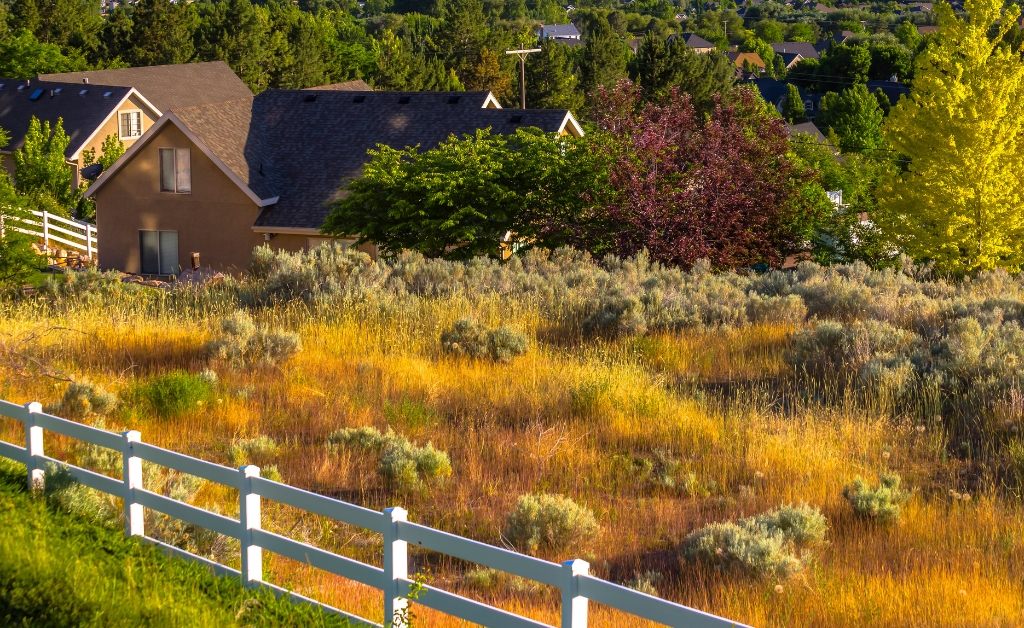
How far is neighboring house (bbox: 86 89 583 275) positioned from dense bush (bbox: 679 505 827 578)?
2782 cm

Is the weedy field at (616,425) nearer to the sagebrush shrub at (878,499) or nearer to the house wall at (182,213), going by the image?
the sagebrush shrub at (878,499)

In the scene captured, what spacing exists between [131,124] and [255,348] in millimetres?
46612

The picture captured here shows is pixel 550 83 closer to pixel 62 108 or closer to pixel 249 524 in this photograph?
pixel 62 108

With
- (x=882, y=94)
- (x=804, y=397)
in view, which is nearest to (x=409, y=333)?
(x=804, y=397)

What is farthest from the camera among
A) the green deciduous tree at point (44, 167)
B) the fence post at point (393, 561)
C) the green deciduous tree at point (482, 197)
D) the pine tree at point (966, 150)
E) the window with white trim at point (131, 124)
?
the window with white trim at point (131, 124)

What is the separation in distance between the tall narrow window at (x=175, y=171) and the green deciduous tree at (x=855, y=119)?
75800 mm

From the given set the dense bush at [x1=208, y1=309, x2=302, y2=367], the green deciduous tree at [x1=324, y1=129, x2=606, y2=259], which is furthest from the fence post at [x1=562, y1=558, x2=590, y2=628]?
the green deciduous tree at [x1=324, y1=129, x2=606, y2=259]

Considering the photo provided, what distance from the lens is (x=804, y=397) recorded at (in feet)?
38.1

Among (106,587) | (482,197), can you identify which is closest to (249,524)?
(106,587)

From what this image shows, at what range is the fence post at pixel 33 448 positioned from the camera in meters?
8.57

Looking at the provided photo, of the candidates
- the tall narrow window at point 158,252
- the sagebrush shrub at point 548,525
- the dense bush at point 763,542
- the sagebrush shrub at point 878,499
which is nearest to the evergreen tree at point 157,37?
the tall narrow window at point 158,252

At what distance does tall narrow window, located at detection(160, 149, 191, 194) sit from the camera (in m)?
36.9

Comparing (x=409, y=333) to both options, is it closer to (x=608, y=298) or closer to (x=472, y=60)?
Result: (x=608, y=298)

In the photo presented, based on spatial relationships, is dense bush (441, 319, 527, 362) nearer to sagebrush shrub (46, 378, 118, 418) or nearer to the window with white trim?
sagebrush shrub (46, 378, 118, 418)
